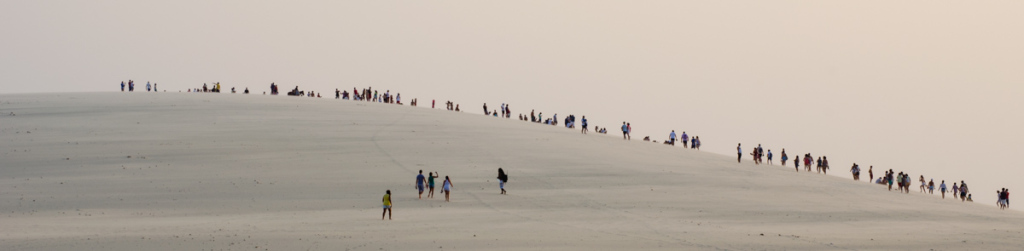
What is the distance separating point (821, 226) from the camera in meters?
29.3

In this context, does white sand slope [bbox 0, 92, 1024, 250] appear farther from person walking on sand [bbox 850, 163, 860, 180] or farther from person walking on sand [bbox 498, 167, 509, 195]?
person walking on sand [bbox 850, 163, 860, 180]

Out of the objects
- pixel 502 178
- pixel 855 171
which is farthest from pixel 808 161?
pixel 502 178

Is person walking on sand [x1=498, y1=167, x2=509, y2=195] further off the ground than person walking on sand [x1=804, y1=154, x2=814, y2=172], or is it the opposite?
person walking on sand [x1=804, y1=154, x2=814, y2=172]

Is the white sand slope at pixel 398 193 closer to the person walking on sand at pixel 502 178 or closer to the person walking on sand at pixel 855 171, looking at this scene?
the person walking on sand at pixel 502 178

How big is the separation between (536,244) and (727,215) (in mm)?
7913

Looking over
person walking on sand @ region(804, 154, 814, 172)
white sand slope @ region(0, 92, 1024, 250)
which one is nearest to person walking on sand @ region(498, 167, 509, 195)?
white sand slope @ region(0, 92, 1024, 250)

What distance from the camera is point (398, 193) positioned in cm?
3353

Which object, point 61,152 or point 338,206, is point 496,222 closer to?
point 338,206

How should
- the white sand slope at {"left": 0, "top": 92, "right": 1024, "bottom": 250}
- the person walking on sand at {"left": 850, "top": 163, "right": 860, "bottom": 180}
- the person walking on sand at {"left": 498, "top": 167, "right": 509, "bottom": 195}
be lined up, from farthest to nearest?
the person walking on sand at {"left": 850, "top": 163, "right": 860, "bottom": 180} → the person walking on sand at {"left": 498, "top": 167, "right": 509, "bottom": 195} → the white sand slope at {"left": 0, "top": 92, "right": 1024, "bottom": 250}

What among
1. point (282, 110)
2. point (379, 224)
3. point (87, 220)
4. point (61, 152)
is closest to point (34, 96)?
point (282, 110)

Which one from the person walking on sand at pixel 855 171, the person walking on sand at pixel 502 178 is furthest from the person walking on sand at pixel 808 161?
the person walking on sand at pixel 502 178

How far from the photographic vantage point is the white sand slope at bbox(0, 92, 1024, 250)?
26000mm

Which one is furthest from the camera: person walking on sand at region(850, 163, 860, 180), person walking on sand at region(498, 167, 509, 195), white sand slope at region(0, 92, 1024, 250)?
person walking on sand at region(850, 163, 860, 180)

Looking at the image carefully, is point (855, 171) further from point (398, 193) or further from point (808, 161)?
point (398, 193)
